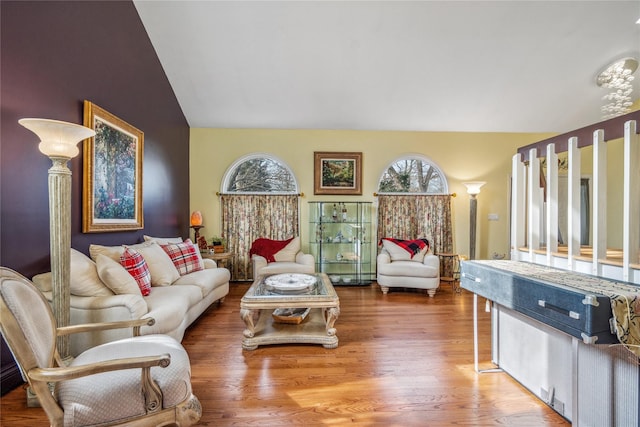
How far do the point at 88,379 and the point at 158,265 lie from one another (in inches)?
79.3

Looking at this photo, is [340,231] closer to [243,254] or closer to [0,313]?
[243,254]

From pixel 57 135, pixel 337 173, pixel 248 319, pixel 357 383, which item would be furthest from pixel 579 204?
pixel 337 173

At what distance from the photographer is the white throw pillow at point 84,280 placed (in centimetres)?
237

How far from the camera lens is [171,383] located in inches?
57.9

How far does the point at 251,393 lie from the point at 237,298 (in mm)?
2523

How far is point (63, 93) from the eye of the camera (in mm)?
2658

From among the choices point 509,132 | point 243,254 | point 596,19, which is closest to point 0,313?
point 243,254

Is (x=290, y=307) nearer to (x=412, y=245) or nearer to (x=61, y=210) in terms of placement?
(x=61, y=210)

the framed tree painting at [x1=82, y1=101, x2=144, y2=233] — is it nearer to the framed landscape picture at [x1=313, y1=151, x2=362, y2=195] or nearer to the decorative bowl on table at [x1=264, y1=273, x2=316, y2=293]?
the decorative bowl on table at [x1=264, y1=273, x2=316, y2=293]

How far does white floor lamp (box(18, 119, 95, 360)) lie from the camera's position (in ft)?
6.29

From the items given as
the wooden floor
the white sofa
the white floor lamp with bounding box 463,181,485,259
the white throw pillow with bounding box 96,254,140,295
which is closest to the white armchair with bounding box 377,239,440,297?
the white floor lamp with bounding box 463,181,485,259

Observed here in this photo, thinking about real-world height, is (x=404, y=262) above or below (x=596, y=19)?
below

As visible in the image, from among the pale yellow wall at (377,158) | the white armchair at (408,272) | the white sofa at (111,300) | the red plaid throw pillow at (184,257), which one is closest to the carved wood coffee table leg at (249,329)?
the white sofa at (111,300)

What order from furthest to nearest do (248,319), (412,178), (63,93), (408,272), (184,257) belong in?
(412,178) < (408,272) < (184,257) < (248,319) < (63,93)
